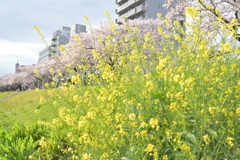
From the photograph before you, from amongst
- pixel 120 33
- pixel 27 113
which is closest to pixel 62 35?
pixel 120 33

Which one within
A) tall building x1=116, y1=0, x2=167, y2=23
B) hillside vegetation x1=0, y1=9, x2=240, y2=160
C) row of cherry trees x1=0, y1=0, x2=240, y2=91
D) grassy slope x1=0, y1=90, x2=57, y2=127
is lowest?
grassy slope x1=0, y1=90, x2=57, y2=127

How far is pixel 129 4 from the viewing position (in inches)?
1869

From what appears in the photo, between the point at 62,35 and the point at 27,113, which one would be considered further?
the point at 62,35

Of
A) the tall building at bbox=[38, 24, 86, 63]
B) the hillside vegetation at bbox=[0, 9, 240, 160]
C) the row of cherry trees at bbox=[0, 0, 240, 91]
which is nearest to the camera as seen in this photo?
the hillside vegetation at bbox=[0, 9, 240, 160]

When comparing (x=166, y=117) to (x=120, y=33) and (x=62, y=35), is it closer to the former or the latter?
(x=120, y=33)

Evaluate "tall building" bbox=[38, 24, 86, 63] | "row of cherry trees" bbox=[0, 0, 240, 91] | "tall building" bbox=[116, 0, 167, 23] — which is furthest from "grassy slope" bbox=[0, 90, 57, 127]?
"tall building" bbox=[38, 24, 86, 63]

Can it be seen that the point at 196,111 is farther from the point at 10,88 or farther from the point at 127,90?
the point at 10,88

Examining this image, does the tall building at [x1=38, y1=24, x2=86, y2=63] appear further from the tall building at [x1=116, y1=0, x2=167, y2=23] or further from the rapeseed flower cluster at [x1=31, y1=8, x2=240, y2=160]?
the rapeseed flower cluster at [x1=31, y1=8, x2=240, y2=160]

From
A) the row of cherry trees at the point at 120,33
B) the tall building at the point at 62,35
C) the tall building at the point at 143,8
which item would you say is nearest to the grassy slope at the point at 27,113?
the row of cherry trees at the point at 120,33

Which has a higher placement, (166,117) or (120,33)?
(120,33)

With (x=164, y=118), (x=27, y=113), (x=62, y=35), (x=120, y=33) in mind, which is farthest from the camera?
(x=62, y=35)

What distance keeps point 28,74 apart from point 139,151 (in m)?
62.7

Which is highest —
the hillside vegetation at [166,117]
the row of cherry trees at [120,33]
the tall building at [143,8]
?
the tall building at [143,8]

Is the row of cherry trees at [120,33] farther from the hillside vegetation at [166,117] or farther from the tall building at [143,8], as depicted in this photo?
the tall building at [143,8]
